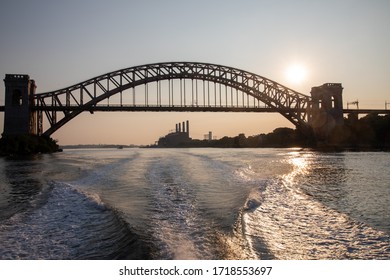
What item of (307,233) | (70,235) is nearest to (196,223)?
(307,233)

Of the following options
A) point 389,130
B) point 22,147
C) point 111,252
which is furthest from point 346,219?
point 389,130

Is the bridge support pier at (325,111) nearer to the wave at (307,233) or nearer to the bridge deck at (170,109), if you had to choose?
the bridge deck at (170,109)

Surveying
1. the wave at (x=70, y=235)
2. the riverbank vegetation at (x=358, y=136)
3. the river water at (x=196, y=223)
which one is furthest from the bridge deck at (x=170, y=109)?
the wave at (x=70, y=235)

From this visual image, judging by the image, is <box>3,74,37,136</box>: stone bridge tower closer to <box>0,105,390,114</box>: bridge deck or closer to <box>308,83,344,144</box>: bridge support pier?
<box>0,105,390,114</box>: bridge deck

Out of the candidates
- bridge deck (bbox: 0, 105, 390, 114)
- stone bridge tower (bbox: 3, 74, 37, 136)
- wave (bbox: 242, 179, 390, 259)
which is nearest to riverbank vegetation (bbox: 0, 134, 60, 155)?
stone bridge tower (bbox: 3, 74, 37, 136)

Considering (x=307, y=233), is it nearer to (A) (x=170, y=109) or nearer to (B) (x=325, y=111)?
(A) (x=170, y=109)

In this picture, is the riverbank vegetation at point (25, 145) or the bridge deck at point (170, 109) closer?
the riverbank vegetation at point (25, 145)
